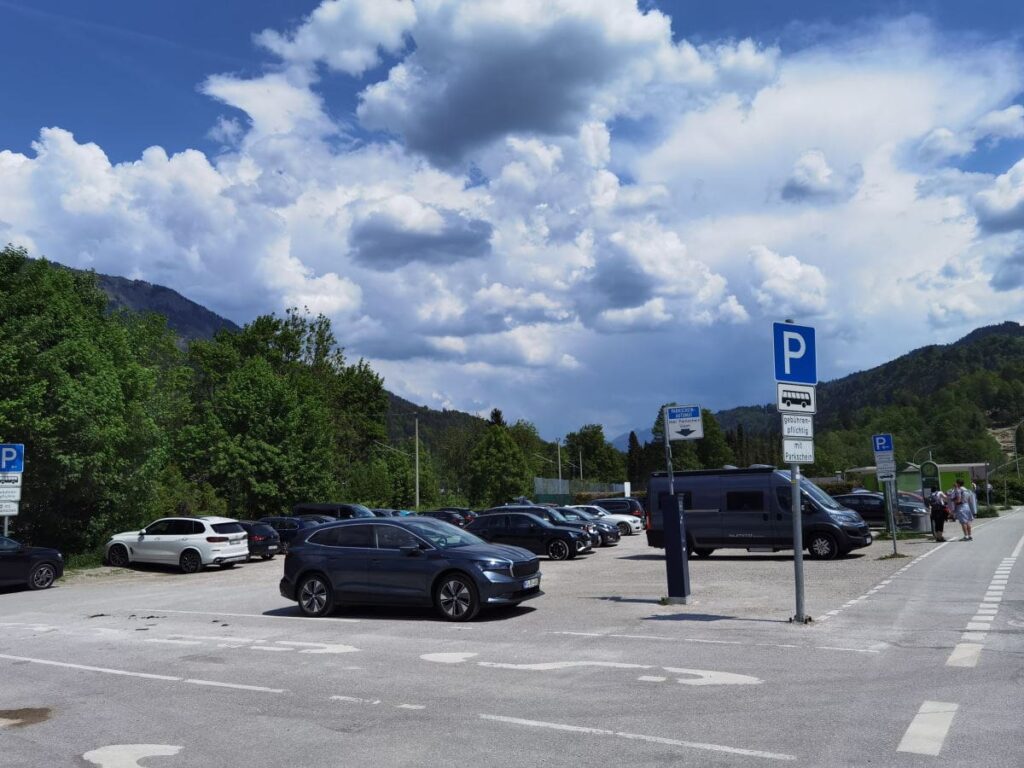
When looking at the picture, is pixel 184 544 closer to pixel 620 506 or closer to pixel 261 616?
pixel 261 616

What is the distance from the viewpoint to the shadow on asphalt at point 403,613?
13.6 metres

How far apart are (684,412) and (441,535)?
4.66 m

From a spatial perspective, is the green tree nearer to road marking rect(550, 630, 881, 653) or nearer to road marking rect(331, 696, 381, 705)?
road marking rect(550, 630, 881, 653)

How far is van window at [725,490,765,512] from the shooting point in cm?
2428

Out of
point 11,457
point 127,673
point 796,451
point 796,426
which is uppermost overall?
point 11,457

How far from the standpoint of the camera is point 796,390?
41.6 ft

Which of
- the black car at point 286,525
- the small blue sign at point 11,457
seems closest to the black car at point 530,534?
the black car at point 286,525

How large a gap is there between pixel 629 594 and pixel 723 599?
6.10 feet

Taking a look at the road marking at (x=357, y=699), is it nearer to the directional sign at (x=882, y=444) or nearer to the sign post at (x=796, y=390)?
the sign post at (x=796, y=390)

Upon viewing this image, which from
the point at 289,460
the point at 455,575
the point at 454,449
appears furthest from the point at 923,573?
the point at 454,449

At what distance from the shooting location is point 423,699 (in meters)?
8.04

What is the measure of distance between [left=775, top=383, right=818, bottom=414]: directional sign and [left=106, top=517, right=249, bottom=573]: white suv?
62.3 ft

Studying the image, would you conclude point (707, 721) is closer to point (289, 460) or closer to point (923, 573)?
point (923, 573)

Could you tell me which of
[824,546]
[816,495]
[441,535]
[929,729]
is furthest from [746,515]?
[929,729]
